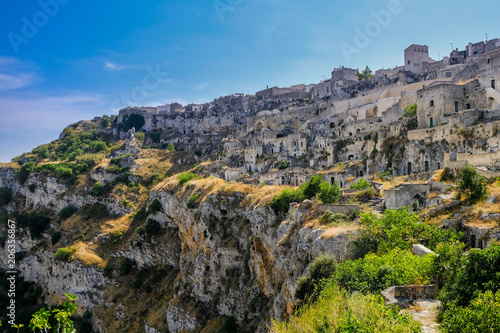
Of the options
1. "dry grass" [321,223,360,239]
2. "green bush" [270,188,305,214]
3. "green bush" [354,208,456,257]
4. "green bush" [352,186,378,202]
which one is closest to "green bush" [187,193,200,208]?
"green bush" [270,188,305,214]

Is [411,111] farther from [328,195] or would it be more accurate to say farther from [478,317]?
[478,317]

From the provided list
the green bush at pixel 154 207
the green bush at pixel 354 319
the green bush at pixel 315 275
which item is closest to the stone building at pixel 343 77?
the green bush at pixel 154 207

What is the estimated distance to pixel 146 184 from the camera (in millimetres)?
61250

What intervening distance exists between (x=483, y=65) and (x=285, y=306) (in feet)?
119

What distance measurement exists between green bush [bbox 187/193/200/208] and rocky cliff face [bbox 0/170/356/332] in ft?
1.60

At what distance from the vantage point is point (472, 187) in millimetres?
16500

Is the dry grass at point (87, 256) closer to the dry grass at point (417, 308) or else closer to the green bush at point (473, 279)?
the dry grass at point (417, 308)

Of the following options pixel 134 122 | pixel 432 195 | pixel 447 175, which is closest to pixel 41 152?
pixel 134 122

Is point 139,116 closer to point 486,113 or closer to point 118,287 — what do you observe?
point 118,287

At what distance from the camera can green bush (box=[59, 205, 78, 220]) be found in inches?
2258

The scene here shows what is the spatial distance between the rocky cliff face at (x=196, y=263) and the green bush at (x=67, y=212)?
1.22m

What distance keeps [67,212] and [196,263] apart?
32964 mm

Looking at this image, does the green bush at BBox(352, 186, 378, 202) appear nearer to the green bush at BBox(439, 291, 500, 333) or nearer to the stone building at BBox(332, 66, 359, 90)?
the green bush at BBox(439, 291, 500, 333)

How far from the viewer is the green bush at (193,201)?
39.2m
